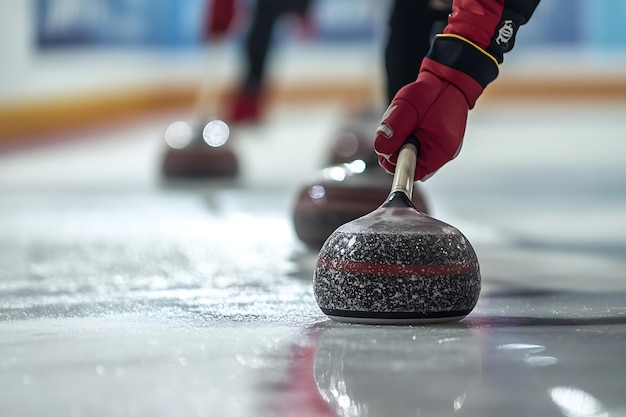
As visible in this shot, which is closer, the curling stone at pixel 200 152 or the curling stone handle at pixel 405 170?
the curling stone handle at pixel 405 170

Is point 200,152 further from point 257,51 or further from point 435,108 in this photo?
point 435,108

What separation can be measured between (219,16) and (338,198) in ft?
8.46

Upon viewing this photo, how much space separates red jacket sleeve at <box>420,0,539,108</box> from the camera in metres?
1.58

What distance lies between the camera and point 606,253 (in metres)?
2.41

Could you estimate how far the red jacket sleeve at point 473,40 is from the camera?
1578 mm

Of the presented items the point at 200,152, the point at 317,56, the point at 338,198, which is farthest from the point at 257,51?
the point at 317,56

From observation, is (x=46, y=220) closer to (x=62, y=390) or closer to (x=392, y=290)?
(x=392, y=290)

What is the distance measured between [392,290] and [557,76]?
814cm

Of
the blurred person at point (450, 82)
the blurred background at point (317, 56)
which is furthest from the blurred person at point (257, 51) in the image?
the blurred person at point (450, 82)

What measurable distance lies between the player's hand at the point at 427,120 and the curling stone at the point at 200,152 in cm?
290

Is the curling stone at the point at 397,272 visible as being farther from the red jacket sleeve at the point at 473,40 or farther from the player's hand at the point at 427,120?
the red jacket sleeve at the point at 473,40

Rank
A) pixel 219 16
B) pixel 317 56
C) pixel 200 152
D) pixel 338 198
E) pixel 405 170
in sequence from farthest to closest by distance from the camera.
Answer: pixel 317 56 < pixel 219 16 < pixel 200 152 < pixel 338 198 < pixel 405 170

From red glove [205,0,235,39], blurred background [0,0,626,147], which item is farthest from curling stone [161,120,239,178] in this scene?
blurred background [0,0,626,147]

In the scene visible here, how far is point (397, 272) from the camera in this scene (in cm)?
144
